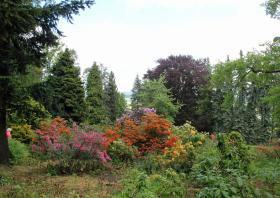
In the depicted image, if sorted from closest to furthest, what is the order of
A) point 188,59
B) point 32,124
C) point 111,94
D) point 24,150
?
point 24,150, point 32,124, point 188,59, point 111,94

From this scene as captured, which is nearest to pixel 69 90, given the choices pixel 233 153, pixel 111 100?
pixel 111 100

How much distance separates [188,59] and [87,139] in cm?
2598

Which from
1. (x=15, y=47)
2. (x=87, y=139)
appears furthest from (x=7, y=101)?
(x=87, y=139)

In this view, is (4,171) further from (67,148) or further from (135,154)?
(135,154)

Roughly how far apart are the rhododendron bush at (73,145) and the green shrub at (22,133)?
12.7 ft

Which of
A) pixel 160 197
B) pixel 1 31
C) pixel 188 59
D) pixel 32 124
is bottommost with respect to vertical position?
pixel 160 197

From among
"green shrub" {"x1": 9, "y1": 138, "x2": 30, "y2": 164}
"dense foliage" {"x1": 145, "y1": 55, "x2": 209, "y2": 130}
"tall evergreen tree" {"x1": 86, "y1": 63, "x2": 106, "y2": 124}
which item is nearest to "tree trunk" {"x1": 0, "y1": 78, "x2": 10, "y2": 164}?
"green shrub" {"x1": 9, "y1": 138, "x2": 30, "y2": 164}

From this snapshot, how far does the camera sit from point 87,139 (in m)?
12.3

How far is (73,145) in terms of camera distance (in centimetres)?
1244

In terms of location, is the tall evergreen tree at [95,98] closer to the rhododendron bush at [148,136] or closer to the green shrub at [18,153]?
the green shrub at [18,153]

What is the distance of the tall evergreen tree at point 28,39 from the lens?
34.4 feet

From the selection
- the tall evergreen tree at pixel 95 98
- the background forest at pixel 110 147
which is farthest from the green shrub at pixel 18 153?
the tall evergreen tree at pixel 95 98

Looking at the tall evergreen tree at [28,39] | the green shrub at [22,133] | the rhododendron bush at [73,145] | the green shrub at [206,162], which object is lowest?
the green shrub at [206,162]

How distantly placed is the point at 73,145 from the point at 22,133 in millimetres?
7396
